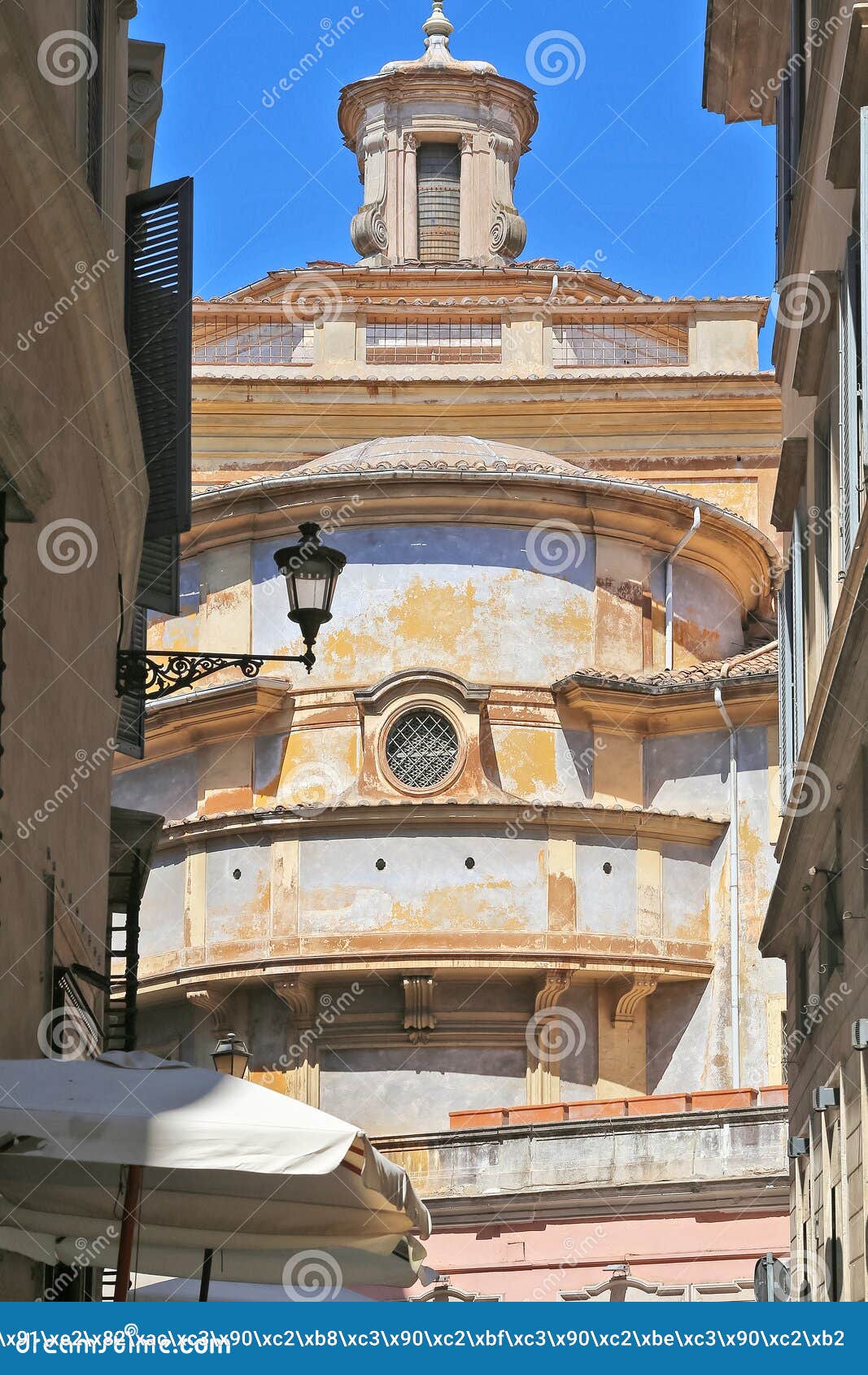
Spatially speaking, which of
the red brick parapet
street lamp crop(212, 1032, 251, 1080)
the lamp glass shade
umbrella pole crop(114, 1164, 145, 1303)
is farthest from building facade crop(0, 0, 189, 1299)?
the red brick parapet

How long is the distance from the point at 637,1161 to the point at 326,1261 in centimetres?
1292

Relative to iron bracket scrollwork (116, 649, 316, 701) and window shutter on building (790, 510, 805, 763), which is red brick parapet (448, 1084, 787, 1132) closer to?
window shutter on building (790, 510, 805, 763)

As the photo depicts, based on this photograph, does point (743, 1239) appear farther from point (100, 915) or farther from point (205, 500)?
point (205, 500)

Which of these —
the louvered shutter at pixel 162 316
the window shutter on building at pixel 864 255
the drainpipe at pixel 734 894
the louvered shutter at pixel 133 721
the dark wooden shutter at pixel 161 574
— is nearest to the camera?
the window shutter on building at pixel 864 255

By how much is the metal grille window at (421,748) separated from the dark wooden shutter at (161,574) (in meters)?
12.4

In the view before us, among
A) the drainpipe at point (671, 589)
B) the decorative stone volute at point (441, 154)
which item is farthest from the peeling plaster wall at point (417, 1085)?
the decorative stone volute at point (441, 154)

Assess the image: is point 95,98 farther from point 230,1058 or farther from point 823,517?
point 230,1058

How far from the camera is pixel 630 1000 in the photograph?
29.2 meters

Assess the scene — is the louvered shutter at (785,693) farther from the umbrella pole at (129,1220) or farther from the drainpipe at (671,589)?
the drainpipe at (671,589)

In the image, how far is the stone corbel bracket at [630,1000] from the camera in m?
29.1

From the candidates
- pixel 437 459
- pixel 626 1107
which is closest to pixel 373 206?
pixel 437 459

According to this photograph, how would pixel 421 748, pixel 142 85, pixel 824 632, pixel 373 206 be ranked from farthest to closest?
pixel 373 206, pixel 421 748, pixel 142 85, pixel 824 632

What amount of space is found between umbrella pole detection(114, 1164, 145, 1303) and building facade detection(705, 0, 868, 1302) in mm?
4384

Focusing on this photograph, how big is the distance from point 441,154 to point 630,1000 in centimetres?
2510
